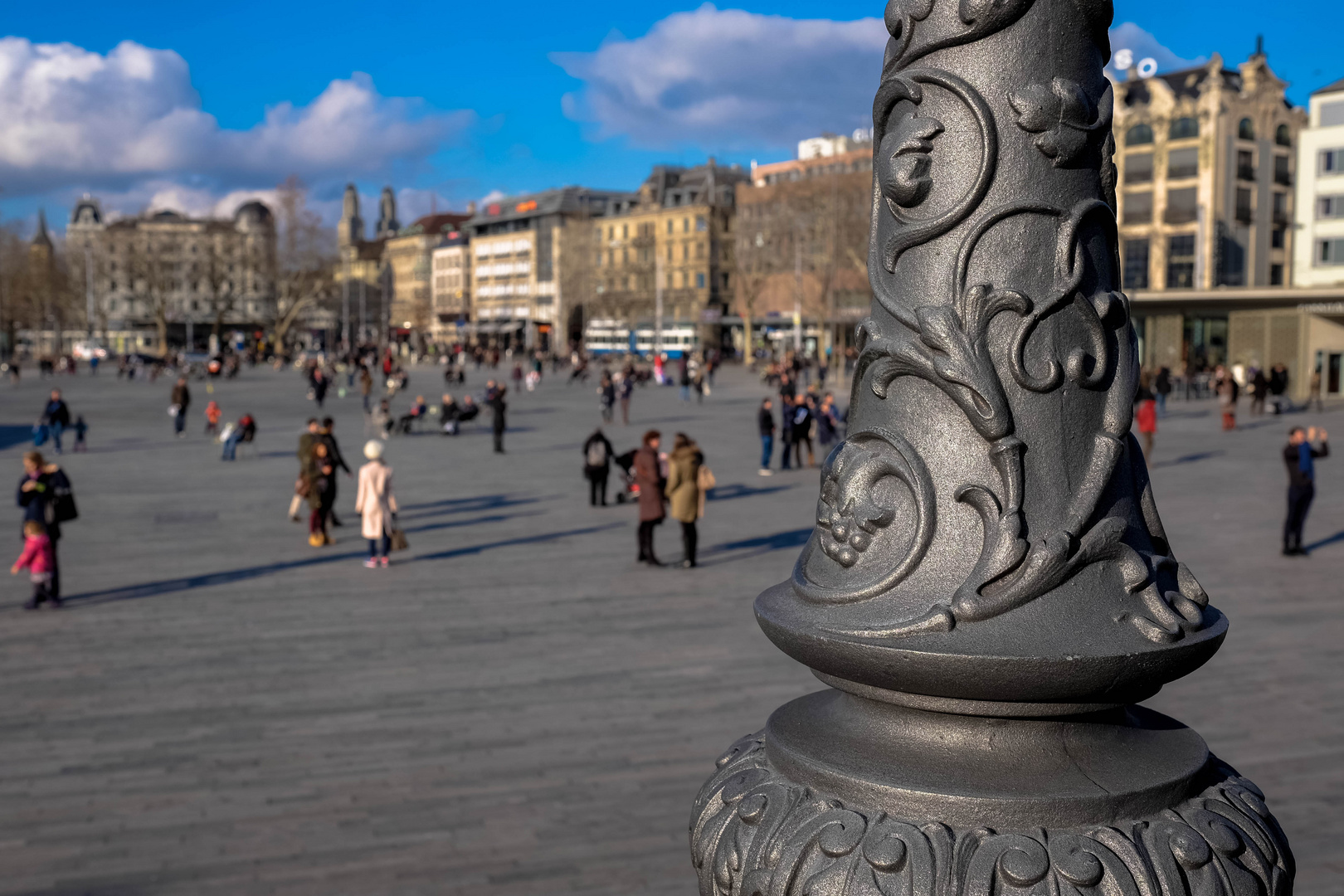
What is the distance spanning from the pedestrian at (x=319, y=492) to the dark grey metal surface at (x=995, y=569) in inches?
518

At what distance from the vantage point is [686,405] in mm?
43625

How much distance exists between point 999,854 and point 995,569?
0.52 metres

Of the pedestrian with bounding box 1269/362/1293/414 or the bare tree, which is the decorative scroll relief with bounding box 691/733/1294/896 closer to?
the pedestrian with bounding box 1269/362/1293/414

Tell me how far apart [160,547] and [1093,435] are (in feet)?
47.5

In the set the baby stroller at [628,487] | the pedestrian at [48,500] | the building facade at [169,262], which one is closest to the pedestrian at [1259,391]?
the baby stroller at [628,487]

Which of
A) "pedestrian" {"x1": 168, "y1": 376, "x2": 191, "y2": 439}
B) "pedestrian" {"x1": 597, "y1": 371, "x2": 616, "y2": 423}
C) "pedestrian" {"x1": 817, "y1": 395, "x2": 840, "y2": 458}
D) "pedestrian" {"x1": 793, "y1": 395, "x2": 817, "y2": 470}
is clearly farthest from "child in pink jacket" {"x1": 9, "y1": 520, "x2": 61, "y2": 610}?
"pedestrian" {"x1": 597, "y1": 371, "x2": 616, "y2": 423}

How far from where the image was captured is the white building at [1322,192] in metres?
54.5

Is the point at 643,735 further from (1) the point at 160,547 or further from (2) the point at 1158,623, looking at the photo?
(1) the point at 160,547

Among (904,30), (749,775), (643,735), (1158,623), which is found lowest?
(643,735)

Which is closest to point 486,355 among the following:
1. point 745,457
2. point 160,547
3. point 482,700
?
point 745,457

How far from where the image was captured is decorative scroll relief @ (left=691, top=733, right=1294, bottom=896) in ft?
7.33

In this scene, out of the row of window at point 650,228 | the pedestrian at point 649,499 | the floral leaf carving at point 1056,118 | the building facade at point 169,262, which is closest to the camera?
the floral leaf carving at point 1056,118

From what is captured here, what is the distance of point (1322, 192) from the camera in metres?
55.1

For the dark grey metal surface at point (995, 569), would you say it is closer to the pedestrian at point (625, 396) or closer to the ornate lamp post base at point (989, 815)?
the ornate lamp post base at point (989, 815)
